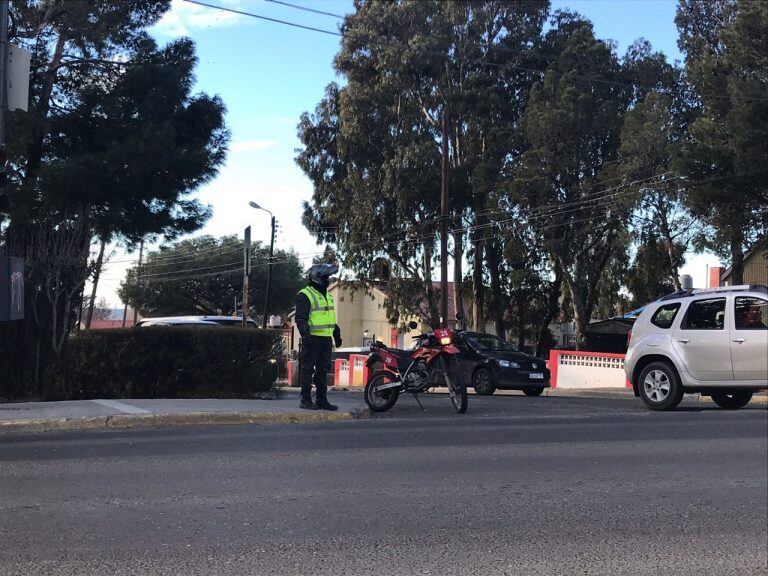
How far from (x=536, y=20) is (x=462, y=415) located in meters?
28.5

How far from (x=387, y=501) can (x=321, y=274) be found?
15.6ft

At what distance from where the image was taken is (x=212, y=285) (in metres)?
66.6

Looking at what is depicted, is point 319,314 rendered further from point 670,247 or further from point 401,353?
point 670,247

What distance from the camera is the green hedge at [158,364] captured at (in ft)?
39.8

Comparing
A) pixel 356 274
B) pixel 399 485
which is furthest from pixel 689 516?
pixel 356 274

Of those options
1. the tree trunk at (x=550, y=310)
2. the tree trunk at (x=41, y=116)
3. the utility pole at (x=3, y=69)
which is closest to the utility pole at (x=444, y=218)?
the tree trunk at (x=550, y=310)

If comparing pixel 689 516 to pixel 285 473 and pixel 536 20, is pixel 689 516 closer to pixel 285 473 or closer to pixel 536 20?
pixel 285 473

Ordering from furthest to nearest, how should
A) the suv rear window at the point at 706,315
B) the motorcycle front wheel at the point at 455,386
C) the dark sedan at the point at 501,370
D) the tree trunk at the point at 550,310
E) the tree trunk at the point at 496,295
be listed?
the tree trunk at the point at 550,310 → the tree trunk at the point at 496,295 → the dark sedan at the point at 501,370 → the suv rear window at the point at 706,315 → the motorcycle front wheel at the point at 455,386

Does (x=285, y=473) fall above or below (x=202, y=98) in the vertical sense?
below

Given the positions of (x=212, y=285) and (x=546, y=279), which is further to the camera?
(x=212, y=285)

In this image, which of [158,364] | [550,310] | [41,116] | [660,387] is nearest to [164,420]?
[158,364]

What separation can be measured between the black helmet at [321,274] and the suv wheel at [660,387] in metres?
4.68

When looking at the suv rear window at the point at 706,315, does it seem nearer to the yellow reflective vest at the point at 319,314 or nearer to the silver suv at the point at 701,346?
the silver suv at the point at 701,346

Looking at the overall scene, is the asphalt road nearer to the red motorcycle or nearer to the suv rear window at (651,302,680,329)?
the red motorcycle
